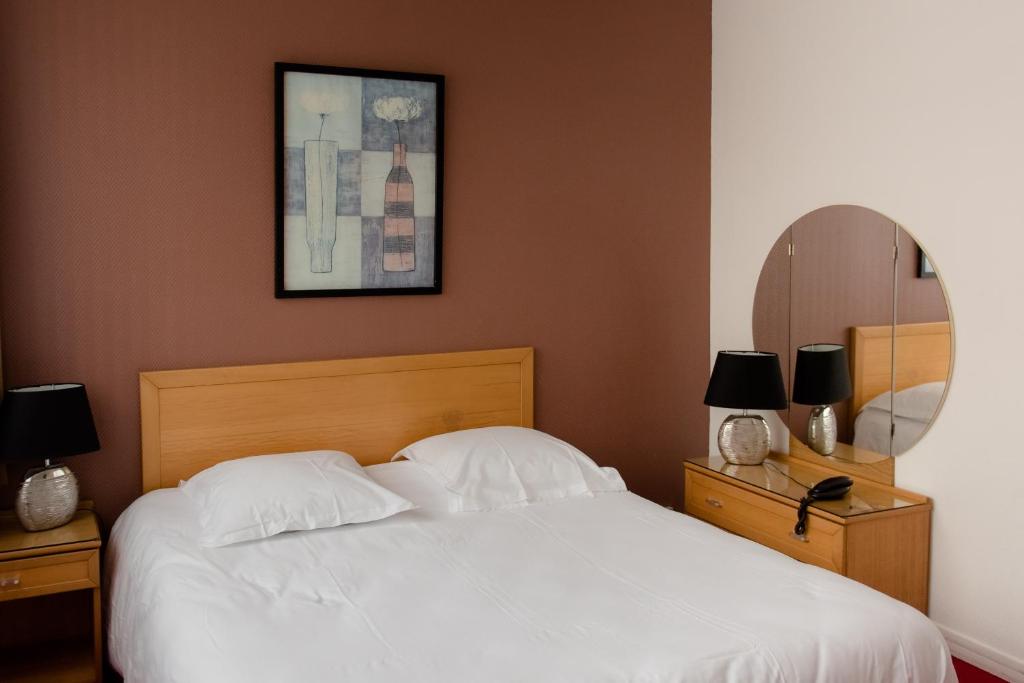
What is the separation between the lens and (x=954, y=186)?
289 cm

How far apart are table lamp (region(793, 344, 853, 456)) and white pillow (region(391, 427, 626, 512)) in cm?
79

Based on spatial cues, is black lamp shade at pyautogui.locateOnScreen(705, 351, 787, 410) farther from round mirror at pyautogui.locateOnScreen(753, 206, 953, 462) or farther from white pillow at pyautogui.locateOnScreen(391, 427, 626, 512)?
white pillow at pyautogui.locateOnScreen(391, 427, 626, 512)

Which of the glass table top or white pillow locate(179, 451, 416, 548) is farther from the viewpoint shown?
the glass table top

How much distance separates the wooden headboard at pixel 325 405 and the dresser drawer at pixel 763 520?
28.5 inches

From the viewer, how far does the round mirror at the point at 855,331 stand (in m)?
3.01

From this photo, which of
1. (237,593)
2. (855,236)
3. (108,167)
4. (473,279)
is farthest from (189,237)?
(855,236)

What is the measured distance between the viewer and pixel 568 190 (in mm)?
3662

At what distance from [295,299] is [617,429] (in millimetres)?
1425

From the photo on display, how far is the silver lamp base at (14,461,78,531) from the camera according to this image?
2.63 metres

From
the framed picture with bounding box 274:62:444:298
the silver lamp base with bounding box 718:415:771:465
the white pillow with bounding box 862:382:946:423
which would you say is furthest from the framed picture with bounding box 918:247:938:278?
the framed picture with bounding box 274:62:444:298

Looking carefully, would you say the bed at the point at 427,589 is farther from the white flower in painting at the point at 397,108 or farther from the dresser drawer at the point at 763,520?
the white flower in painting at the point at 397,108

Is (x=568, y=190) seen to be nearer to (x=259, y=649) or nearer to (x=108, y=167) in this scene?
(x=108, y=167)

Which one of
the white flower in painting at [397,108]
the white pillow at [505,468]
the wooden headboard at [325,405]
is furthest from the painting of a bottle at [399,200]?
the white pillow at [505,468]

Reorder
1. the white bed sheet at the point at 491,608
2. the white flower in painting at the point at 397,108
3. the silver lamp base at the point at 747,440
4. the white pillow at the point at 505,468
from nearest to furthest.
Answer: the white bed sheet at the point at 491,608, the white pillow at the point at 505,468, the white flower in painting at the point at 397,108, the silver lamp base at the point at 747,440
